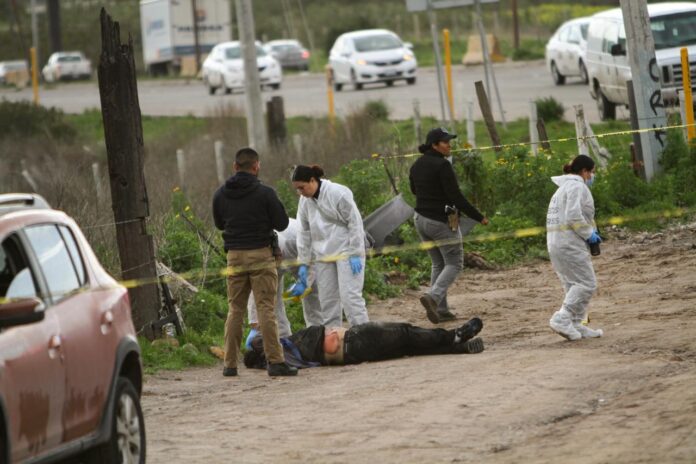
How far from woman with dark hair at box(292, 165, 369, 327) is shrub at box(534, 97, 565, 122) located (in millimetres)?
16226

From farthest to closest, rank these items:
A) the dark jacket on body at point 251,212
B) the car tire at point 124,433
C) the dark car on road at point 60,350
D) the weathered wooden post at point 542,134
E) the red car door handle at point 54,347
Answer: the weathered wooden post at point 542,134 → the dark jacket on body at point 251,212 → the car tire at point 124,433 → the red car door handle at point 54,347 → the dark car on road at point 60,350

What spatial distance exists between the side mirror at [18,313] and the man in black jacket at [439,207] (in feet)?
27.5

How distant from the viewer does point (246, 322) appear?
16234 mm

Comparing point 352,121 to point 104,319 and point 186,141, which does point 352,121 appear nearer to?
point 186,141

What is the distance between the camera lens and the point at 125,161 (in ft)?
49.0

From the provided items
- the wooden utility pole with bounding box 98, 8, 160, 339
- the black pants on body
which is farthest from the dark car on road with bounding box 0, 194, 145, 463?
the wooden utility pole with bounding box 98, 8, 160, 339

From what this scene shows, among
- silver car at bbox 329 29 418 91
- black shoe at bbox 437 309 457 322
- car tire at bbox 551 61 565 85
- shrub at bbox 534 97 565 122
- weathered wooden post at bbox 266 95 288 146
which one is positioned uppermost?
silver car at bbox 329 29 418 91

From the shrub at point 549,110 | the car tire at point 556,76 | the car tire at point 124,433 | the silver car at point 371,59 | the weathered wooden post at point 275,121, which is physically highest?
the silver car at point 371,59

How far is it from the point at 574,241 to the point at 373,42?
99.0 feet

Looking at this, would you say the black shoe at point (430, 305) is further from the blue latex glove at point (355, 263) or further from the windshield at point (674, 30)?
the windshield at point (674, 30)

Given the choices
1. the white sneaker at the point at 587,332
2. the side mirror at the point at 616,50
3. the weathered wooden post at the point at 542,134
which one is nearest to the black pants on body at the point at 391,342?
A: the white sneaker at the point at 587,332

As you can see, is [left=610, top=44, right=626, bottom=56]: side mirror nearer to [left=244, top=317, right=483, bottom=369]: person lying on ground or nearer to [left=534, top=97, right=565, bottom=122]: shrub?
[left=534, top=97, right=565, bottom=122]: shrub

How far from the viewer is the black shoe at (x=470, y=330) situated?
43.1 feet

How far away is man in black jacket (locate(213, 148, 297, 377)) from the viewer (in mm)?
12984
